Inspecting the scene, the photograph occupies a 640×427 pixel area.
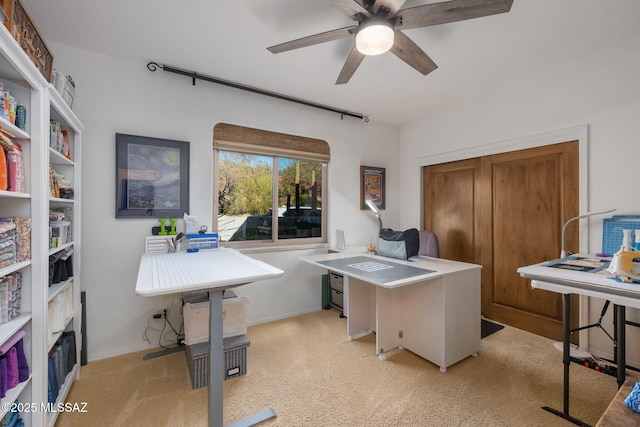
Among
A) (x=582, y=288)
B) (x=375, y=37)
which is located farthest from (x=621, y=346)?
(x=375, y=37)

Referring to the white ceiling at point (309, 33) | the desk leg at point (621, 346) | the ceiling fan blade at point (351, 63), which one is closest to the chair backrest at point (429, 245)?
the desk leg at point (621, 346)

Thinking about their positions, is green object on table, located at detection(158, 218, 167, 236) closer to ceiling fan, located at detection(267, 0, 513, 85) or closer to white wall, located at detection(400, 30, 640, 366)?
ceiling fan, located at detection(267, 0, 513, 85)

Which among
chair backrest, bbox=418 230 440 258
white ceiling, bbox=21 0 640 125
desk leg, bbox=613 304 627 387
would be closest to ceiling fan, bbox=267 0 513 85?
white ceiling, bbox=21 0 640 125

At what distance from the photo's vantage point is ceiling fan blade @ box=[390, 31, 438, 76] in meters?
1.64

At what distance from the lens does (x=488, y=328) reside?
2846 millimetres

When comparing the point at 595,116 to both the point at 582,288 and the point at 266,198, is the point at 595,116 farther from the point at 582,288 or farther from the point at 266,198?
the point at 266,198

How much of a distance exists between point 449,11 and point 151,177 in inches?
98.2

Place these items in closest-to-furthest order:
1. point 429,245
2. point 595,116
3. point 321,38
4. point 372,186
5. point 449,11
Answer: point 449,11 → point 321,38 → point 595,116 → point 429,245 → point 372,186

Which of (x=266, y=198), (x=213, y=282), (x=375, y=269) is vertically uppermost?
(x=266, y=198)

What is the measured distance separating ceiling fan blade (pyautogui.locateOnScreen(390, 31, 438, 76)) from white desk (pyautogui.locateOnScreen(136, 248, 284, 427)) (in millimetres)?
1522

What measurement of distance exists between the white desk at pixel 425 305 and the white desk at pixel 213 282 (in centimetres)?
85

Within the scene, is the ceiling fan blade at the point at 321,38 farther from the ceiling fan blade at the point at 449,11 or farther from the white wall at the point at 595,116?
the white wall at the point at 595,116

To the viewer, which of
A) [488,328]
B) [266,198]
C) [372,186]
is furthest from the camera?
[372,186]

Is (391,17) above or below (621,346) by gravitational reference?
above
